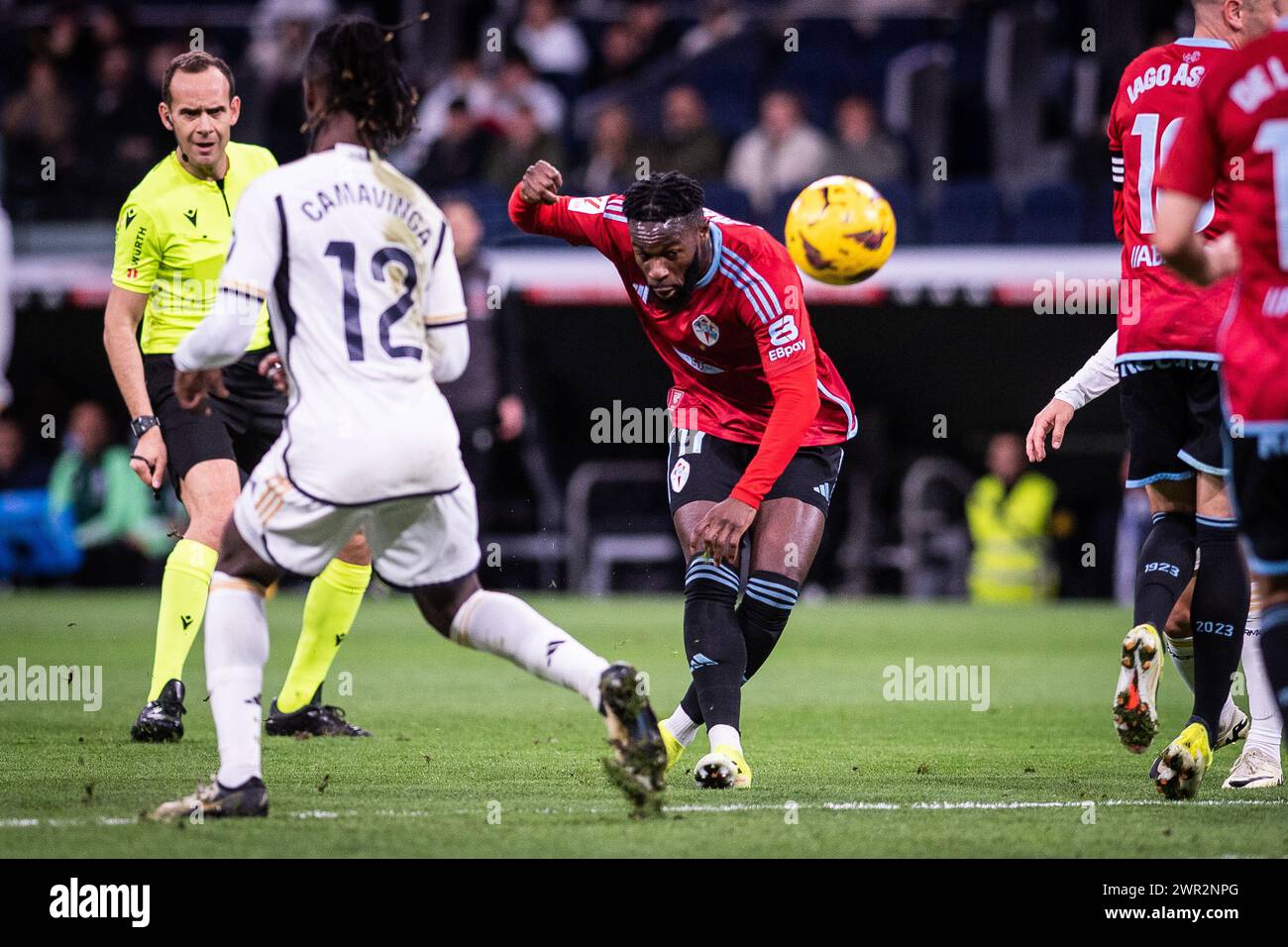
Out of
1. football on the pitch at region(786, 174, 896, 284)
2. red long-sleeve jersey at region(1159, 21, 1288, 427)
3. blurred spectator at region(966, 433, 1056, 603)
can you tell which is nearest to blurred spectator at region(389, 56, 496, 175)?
blurred spectator at region(966, 433, 1056, 603)

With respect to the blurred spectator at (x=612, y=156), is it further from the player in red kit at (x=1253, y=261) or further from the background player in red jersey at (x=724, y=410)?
the player in red kit at (x=1253, y=261)

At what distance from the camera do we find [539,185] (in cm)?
638

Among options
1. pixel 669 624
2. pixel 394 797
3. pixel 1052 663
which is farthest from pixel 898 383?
pixel 394 797

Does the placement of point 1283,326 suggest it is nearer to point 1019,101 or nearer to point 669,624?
point 669,624

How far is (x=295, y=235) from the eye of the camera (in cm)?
479

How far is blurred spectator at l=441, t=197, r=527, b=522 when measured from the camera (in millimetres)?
11562

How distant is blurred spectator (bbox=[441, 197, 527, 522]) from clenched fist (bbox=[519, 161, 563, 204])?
384 cm

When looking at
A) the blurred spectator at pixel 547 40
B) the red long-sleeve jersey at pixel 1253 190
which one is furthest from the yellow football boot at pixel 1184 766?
the blurred spectator at pixel 547 40

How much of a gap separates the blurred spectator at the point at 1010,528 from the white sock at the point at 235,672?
1195cm

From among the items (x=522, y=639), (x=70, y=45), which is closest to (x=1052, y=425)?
(x=522, y=639)

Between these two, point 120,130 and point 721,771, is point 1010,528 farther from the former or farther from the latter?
point 721,771

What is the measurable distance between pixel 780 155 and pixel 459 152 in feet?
9.51

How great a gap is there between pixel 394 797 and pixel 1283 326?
2943 mm
